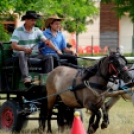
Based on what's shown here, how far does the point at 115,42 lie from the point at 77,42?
1.94m

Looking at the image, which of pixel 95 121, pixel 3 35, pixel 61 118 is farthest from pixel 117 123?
pixel 3 35

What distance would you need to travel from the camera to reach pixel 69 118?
11.9 metres

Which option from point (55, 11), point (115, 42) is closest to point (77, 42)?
point (115, 42)

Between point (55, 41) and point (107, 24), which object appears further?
Result: point (107, 24)

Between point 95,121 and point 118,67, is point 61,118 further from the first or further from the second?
point 118,67

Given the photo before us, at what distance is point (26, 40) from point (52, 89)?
1.02 meters

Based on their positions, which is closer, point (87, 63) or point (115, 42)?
point (87, 63)

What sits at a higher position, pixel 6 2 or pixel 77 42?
pixel 6 2

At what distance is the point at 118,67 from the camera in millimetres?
10391

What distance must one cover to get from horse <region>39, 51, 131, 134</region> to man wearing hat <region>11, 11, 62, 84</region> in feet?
1.55

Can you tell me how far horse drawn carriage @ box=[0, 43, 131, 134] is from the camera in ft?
35.2

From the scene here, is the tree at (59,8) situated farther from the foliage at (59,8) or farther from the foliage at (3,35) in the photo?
the foliage at (3,35)

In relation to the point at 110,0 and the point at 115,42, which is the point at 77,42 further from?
the point at 110,0

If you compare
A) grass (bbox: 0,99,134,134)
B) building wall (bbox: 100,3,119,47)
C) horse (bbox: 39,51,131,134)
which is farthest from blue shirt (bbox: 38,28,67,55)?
building wall (bbox: 100,3,119,47)
